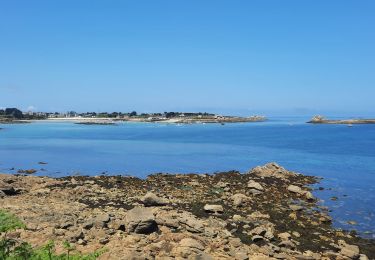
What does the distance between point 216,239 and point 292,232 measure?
5175mm

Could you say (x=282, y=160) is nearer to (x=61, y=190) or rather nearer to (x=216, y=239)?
(x=61, y=190)

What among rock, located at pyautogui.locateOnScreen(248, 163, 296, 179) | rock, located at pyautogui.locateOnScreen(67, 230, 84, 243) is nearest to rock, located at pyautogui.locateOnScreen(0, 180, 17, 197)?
rock, located at pyautogui.locateOnScreen(67, 230, 84, 243)

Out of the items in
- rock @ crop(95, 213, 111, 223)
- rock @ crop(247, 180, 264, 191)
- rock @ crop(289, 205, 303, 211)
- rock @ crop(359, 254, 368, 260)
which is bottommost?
rock @ crop(359, 254, 368, 260)

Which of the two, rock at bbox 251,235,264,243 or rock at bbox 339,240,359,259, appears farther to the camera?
rock at bbox 251,235,264,243

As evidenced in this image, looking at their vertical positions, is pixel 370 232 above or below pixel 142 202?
below

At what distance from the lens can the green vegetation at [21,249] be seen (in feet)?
33.2

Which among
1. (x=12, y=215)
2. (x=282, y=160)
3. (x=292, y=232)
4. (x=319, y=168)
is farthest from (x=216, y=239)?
(x=282, y=160)

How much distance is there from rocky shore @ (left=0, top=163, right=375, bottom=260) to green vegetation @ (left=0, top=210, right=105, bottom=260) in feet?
1.31

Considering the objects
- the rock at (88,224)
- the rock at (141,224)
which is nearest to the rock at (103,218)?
the rock at (88,224)

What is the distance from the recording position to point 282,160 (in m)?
57.2

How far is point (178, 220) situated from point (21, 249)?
8.33 m

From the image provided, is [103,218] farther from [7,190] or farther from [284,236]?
[7,190]

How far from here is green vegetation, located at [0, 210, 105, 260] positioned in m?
10.1

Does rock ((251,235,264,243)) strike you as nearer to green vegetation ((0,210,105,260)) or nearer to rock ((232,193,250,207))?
rock ((232,193,250,207))
